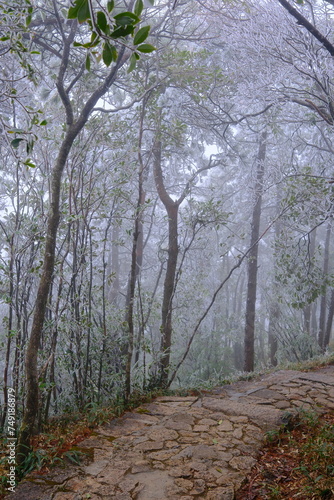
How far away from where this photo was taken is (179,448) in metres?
2.94

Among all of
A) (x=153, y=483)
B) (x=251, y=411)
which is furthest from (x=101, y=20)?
(x=251, y=411)

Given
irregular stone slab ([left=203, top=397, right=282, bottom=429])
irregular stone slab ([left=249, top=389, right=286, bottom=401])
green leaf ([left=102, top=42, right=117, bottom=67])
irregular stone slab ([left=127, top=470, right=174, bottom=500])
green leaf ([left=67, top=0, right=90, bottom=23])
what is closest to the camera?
green leaf ([left=67, top=0, right=90, bottom=23])

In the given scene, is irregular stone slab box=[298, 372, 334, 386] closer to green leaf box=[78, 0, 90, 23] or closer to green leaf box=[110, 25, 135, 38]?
green leaf box=[110, 25, 135, 38]

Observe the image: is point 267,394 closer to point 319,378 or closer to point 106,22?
point 319,378

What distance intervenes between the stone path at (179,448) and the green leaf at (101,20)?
2.39 meters

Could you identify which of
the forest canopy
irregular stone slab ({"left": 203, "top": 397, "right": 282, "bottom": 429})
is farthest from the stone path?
the forest canopy

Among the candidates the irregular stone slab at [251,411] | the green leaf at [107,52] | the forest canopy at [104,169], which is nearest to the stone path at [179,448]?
the irregular stone slab at [251,411]

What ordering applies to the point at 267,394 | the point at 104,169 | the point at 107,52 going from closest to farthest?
the point at 107,52, the point at 104,169, the point at 267,394

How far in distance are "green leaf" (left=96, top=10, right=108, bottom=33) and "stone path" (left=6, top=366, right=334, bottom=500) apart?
2.39 m

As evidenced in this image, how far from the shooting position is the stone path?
2.36m

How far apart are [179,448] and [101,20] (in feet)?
9.32

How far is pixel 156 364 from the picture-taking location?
4570mm

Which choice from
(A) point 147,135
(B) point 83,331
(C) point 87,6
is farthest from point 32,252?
(A) point 147,135

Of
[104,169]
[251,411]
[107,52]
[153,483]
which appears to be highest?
[104,169]
